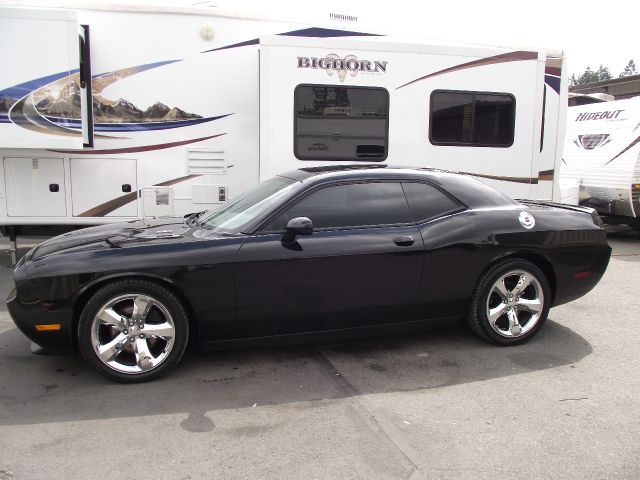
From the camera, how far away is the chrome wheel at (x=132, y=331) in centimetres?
367

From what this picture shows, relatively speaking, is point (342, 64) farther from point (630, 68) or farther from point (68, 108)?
point (630, 68)

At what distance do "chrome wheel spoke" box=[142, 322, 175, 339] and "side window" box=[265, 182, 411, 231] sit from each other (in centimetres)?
101

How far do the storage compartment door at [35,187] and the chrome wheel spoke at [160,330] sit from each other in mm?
3461

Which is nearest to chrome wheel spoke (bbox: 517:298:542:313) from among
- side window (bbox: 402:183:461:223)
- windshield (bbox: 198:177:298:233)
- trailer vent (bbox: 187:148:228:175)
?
side window (bbox: 402:183:461:223)

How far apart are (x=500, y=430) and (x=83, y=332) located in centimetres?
276

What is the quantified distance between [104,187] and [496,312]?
475 cm

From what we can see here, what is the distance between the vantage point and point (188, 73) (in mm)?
6543

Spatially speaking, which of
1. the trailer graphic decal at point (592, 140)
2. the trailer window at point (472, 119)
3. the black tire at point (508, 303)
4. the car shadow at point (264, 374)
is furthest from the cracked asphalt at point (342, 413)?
the trailer graphic decal at point (592, 140)

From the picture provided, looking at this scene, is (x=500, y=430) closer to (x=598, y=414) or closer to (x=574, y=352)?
(x=598, y=414)

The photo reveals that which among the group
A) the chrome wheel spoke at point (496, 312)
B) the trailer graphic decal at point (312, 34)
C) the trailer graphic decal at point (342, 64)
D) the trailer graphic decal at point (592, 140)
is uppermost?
the trailer graphic decal at point (312, 34)

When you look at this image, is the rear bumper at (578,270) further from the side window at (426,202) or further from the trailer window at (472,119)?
the trailer window at (472,119)

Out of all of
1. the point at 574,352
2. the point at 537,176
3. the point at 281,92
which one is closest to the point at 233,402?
the point at 574,352

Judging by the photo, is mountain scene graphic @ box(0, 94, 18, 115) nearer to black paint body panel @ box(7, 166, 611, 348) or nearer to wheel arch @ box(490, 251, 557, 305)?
black paint body panel @ box(7, 166, 611, 348)

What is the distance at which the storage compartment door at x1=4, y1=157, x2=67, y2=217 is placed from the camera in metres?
6.36
